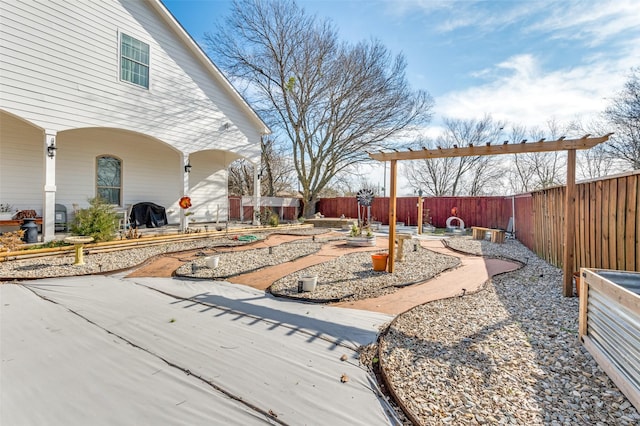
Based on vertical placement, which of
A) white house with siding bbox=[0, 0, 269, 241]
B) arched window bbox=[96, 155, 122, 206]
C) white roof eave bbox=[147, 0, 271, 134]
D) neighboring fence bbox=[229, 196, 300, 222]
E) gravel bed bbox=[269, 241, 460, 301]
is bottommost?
gravel bed bbox=[269, 241, 460, 301]

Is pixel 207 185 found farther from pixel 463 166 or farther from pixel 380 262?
pixel 463 166

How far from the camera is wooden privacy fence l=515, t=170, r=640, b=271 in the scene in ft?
12.4

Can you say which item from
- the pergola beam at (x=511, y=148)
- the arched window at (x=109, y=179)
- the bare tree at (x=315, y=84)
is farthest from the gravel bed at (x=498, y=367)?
the bare tree at (x=315, y=84)

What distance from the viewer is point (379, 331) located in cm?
309

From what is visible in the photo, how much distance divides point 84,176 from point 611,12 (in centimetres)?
1369

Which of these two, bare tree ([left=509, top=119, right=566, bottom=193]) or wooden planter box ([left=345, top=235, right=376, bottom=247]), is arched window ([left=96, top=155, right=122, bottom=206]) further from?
bare tree ([left=509, top=119, right=566, bottom=193])

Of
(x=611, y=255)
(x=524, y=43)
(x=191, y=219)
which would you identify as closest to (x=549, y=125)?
(x=524, y=43)

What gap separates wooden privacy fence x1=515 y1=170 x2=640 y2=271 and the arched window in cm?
1160

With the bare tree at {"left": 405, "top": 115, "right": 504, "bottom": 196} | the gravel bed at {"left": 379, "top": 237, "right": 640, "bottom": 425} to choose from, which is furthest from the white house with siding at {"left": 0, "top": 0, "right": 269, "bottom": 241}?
the bare tree at {"left": 405, "top": 115, "right": 504, "bottom": 196}

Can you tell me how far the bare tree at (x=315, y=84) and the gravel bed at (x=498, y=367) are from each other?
49.0 feet

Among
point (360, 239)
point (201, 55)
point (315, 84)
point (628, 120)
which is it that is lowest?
point (360, 239)

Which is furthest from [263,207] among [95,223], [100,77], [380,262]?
[380,262]

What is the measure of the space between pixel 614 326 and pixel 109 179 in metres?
11.5

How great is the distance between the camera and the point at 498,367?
2.45 m
